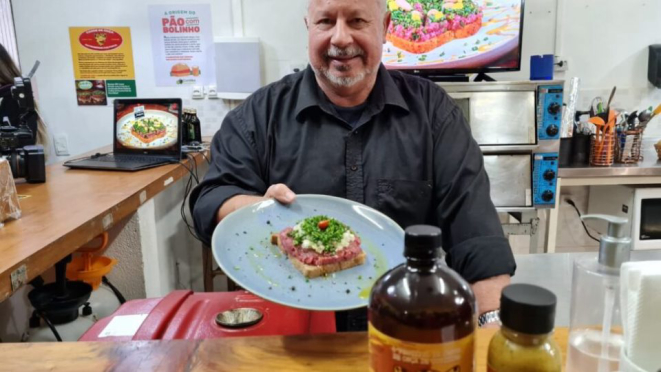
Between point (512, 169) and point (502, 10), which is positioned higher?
point (502, 10)

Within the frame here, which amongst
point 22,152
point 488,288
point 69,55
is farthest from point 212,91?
point 488,288

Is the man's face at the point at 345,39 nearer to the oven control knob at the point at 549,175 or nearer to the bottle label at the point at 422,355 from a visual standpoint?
the bottle label at the point at 422,355

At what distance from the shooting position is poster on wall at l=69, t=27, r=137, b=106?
10.7 ft

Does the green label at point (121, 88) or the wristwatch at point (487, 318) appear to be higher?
the green label at point (121, 88)

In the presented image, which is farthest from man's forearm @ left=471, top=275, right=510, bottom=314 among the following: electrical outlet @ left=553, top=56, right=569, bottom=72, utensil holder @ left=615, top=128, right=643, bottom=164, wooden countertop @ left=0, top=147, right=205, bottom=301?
electrical outlet @ left=553, top=56, right=569, bottom=72

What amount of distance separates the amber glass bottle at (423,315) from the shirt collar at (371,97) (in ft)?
3.22

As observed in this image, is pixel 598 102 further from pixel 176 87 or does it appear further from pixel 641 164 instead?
pixel 176 87

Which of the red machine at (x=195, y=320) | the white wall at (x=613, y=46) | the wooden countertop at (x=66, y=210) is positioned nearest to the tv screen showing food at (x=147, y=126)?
the wooden countertop at (x=66, y=210)

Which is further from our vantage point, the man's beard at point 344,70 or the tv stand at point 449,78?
the tv stand at point 449,78

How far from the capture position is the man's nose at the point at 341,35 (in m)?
1.35

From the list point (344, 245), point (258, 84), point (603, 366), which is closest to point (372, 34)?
point (344, 245)

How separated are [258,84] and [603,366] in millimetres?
2837

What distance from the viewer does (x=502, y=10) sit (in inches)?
111

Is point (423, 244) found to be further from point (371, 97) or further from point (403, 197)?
point (371, 97)
